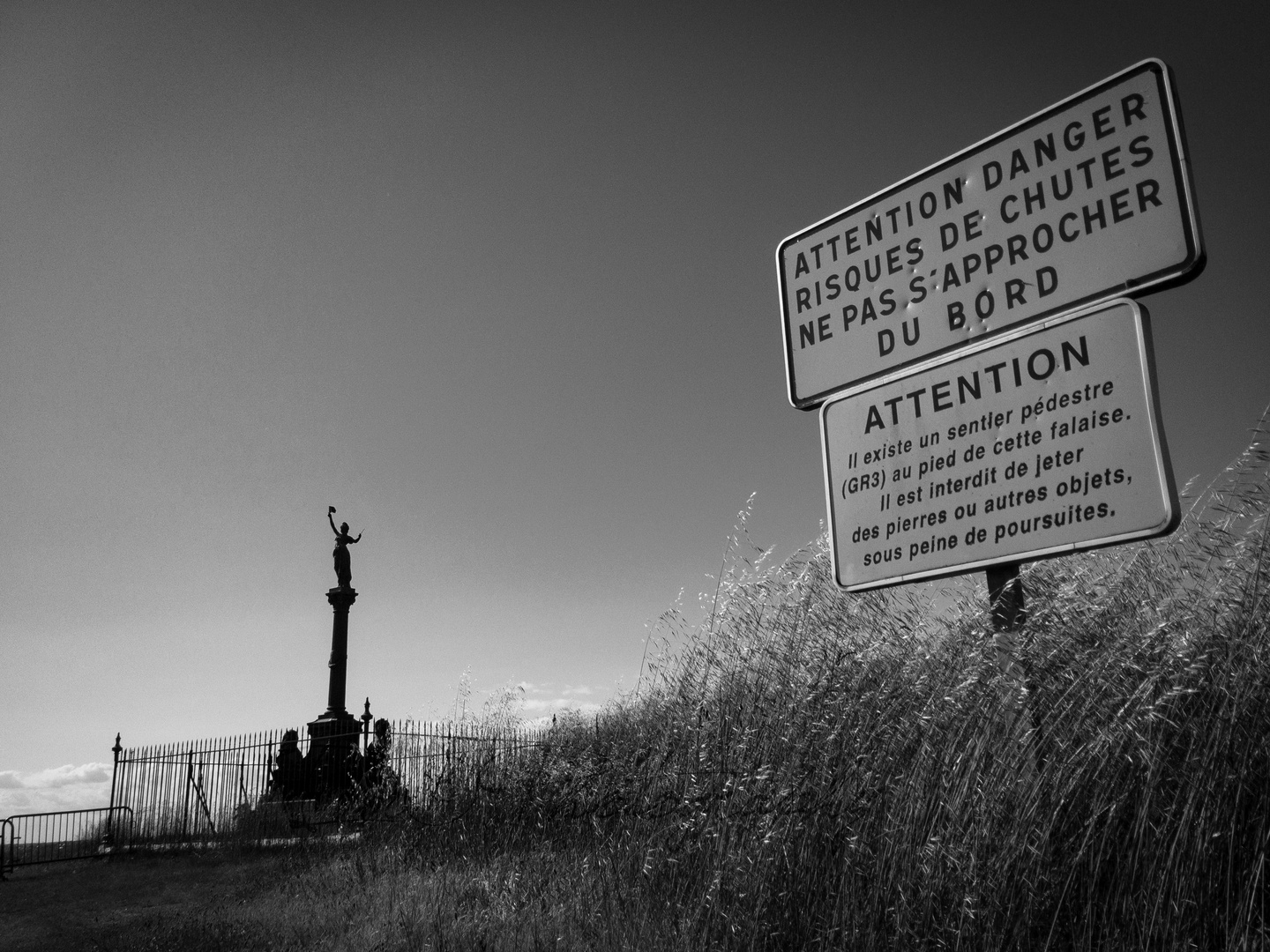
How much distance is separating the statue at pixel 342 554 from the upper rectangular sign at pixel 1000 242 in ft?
54.7

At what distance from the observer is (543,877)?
16.3 feet

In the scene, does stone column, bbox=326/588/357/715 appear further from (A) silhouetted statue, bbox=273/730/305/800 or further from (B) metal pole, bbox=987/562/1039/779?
(B) metal pole, bbox=987/562/1039/779

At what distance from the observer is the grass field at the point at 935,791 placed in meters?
2.71

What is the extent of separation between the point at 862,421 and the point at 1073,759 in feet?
4.83

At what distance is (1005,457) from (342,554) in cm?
1794

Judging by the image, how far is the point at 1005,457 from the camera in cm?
315

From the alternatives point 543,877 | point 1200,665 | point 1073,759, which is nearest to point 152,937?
point 543,877

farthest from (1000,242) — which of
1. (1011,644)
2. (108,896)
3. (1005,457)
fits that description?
(108,896)

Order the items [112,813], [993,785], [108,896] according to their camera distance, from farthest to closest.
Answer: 1. [112,813]
2. [108,896]
3. [993,785]

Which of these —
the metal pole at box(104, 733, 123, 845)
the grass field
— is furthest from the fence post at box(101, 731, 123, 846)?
the grass field

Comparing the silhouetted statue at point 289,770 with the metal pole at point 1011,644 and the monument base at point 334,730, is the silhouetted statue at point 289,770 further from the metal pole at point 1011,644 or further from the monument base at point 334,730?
the metal pole at point 1011,644

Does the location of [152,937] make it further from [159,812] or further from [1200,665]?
[159,812]

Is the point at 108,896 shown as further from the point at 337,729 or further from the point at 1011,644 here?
the point at 1011,644

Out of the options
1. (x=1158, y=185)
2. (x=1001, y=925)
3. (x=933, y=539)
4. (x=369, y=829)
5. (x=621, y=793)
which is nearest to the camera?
(x=1001, y=925)
